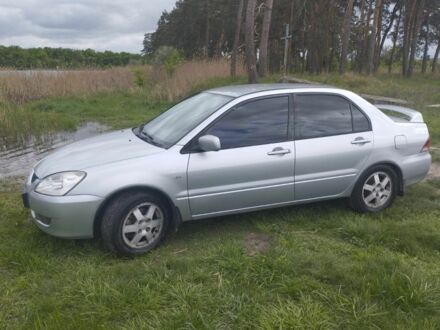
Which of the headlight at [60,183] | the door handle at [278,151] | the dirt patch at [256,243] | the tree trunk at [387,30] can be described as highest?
the tree trunk at [387,30]

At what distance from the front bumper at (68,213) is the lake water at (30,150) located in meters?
3.33

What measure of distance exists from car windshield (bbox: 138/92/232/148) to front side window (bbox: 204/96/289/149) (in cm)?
18

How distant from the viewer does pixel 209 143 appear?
386cm

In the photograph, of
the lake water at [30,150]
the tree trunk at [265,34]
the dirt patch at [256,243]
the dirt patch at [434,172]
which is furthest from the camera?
the tree trunk at [265,34]

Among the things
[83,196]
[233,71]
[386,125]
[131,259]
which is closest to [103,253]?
[131,259]

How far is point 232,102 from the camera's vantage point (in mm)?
4281

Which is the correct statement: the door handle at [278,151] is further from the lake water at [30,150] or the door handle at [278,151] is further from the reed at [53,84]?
the reed at [53,84]

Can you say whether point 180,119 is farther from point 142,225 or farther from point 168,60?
point 168,60

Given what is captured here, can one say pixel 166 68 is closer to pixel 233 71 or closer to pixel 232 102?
pixel 233 71

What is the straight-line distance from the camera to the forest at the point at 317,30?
80.4ft

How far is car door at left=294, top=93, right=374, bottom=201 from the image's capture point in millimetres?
4434

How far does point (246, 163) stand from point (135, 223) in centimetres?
119

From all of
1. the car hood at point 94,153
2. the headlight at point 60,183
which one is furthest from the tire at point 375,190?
the headlight at point 60,183

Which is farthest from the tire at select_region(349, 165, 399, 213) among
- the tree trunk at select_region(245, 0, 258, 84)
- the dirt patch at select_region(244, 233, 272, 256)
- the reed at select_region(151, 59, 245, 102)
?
the reed at select_region(151, 59, 245, 102)
